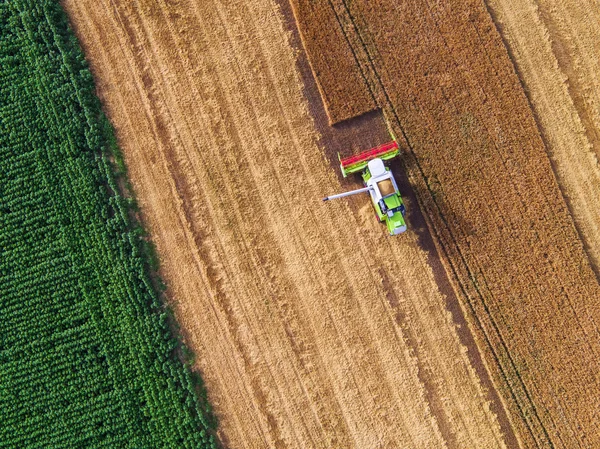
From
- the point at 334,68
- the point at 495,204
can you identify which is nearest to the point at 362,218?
the point at 495,204

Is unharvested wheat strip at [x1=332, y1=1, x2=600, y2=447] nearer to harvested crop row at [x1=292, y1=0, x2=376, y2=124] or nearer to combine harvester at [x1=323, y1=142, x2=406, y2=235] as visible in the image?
harvested crop row at [x1=292, y1=0, x2=376, y2=124]

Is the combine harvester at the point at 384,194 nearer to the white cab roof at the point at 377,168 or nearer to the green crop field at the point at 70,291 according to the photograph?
the white cab roof at the point at 377,168

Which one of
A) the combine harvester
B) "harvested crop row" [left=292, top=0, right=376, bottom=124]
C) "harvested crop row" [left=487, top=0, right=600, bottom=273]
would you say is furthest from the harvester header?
"harvested crop row" [left=487, top=0, right=600, bottom=273]

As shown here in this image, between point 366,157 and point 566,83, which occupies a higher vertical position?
point 366,157

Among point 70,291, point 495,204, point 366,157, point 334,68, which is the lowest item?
point 495,204

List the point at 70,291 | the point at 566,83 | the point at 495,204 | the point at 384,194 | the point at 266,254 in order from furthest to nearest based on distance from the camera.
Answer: the point at 566,83 → the point at 266,254 → the point at 495,204 → the point at 70,291 → the point at 384,194

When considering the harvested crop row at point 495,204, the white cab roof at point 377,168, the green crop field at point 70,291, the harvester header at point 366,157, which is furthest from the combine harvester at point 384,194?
the green crop field at point 70,291

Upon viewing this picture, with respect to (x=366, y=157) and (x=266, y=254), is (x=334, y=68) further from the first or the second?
(x=266, y=254)
